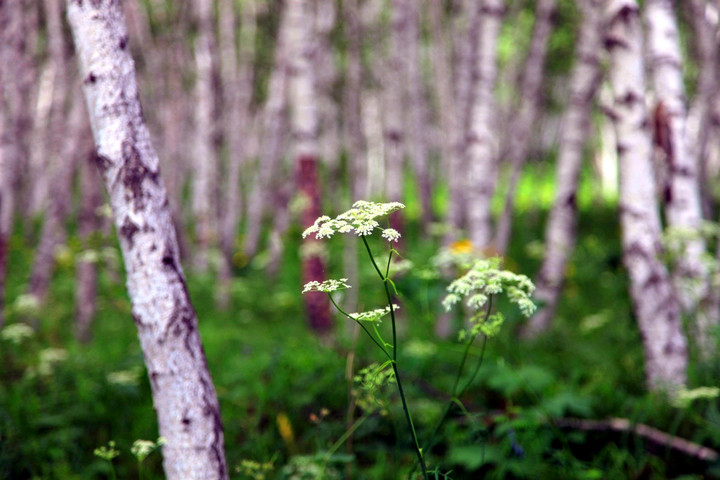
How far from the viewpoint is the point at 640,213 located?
126 inches

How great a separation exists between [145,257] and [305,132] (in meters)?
4.06

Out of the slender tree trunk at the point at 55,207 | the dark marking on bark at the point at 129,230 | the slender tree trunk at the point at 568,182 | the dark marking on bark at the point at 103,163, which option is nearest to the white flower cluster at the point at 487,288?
the dark marking on bark at the point at 129,230

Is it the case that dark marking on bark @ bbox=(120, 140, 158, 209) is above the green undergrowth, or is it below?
above

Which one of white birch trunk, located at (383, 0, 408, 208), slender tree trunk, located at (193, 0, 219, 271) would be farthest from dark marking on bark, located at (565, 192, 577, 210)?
slender tree trunk, located at (193, 0, 219, 271)

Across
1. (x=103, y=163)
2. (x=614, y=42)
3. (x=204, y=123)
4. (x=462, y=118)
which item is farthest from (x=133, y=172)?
(x=204, y=123)

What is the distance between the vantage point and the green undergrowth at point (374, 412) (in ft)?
8.66

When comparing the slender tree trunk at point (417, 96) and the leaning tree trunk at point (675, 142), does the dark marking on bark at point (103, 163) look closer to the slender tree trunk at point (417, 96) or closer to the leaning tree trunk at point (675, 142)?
the leaning tree trunk at point (675, 142)

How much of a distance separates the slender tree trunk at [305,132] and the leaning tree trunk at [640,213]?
3225 millimetres

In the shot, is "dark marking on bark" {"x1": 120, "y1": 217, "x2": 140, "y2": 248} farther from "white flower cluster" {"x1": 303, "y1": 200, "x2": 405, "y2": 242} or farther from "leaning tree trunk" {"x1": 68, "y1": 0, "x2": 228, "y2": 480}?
"white flower cluster" {"x1": 303, "y1": 200, "x2": 405, "y2": 242}

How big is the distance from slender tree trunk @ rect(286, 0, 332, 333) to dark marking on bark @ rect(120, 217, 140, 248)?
12.3ft

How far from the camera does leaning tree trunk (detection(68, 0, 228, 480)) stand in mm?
1872

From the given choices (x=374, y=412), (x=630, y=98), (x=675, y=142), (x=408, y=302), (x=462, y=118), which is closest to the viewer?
(x=374, y=412)

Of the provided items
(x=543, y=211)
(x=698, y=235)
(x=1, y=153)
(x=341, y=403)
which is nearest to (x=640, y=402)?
(x=698, y=235)

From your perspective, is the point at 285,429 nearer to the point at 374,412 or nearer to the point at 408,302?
the point at 374,412
